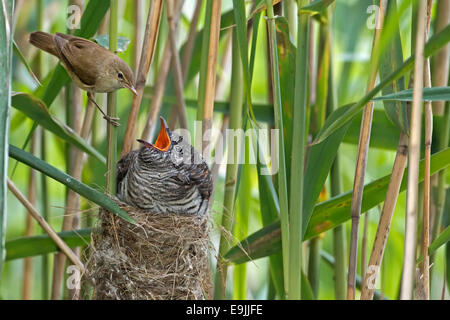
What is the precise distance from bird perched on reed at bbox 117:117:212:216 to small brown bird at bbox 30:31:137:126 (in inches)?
10.5

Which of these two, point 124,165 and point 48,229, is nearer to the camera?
point 48,229

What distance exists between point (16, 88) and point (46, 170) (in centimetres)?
116

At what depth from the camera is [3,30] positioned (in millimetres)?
784

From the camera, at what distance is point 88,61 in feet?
4.47

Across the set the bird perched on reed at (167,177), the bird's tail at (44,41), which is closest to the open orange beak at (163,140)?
the bird perched on reed at (167,177)

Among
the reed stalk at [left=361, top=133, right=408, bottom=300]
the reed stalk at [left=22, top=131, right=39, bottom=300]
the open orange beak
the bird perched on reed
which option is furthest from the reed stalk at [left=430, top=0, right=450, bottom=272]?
the reed stalk at [left=22, top=131, right=39, bottom=300]

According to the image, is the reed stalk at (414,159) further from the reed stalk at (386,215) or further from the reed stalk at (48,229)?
the reed stalk at (48,229)

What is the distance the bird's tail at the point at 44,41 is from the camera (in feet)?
4.61

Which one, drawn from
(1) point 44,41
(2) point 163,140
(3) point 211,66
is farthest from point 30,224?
(3) point 211,66

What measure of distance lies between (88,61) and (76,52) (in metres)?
0.04

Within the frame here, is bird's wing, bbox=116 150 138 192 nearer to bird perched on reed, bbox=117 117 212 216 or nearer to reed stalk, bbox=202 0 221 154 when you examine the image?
bird perched on reed, bbox=117 117 212 216

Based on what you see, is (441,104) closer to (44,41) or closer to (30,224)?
(44,41)

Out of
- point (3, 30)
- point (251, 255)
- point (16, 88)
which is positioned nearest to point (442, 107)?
point (251, 255)

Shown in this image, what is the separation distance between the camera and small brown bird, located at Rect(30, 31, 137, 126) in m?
1.36
